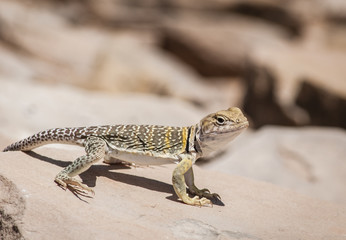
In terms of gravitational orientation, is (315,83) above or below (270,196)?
above

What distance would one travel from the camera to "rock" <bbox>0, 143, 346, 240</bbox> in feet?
16.3

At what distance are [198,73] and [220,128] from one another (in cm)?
1836

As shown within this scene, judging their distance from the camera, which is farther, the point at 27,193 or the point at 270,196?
the point at 270,196

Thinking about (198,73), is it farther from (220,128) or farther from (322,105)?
(220,128)

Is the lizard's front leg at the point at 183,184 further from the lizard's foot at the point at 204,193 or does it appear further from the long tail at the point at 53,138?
the long tail at the point at 53,138

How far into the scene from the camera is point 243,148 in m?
10.5

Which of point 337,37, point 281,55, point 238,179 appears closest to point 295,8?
point 337,37

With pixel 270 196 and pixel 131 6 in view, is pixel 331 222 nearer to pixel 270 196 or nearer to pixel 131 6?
pixel 270 196

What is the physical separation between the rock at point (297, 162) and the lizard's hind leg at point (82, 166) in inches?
150

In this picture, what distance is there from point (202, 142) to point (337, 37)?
67.1ft

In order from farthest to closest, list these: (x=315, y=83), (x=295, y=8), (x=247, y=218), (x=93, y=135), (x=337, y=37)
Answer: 1. (x=295, y=8)
2. (x=337, y=37)
3. (x=315, y=83)
4. (x=93, y=135)
5. (x=247, y=218)

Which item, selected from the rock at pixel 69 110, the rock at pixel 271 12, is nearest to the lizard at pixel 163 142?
the rock at pixel 69 110

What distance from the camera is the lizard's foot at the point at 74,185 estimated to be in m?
5.56

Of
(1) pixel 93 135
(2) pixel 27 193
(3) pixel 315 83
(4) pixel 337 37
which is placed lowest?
(2) pixel 27 193
